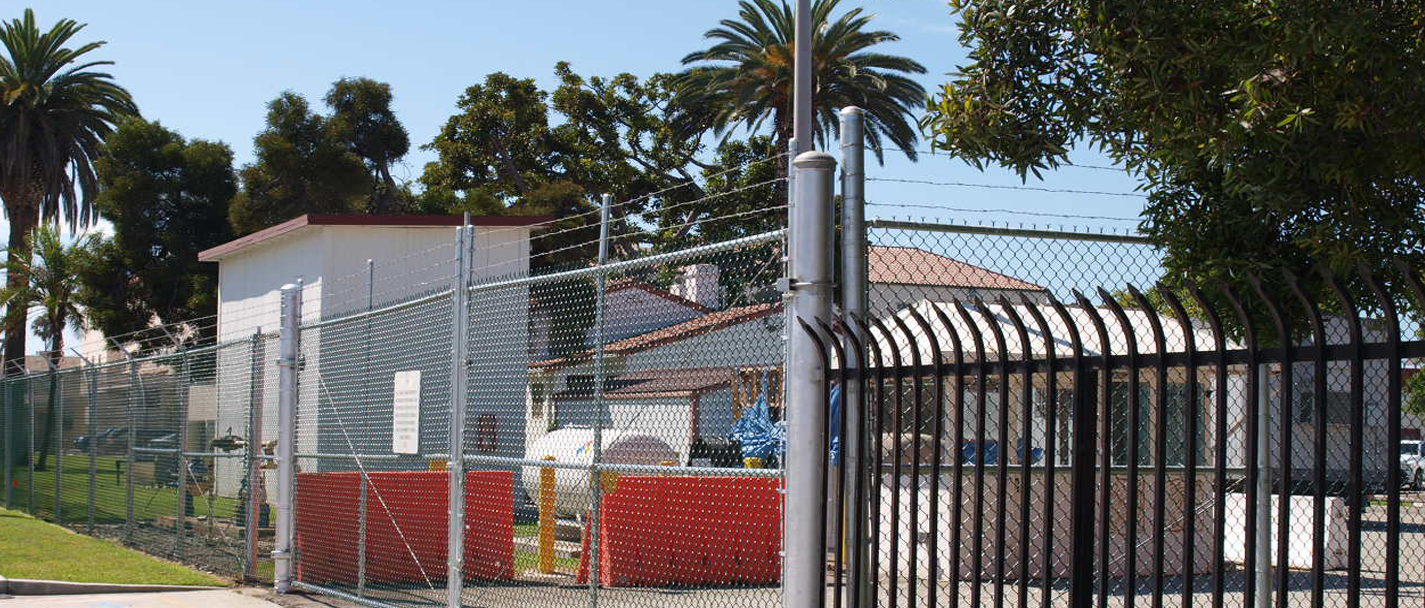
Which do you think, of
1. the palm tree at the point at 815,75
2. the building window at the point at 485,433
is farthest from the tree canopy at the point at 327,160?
the building window at the point at 485,433

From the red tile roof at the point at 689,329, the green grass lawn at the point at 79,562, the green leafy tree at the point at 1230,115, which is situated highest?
the green leafy tree at the point at 1230,115

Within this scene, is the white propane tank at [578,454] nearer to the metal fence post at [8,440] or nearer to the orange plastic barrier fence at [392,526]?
the orange plastic barrier fence at [392,526]

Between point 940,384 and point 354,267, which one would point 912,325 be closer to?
point 940,384

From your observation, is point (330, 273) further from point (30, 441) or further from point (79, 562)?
point (79, 562)

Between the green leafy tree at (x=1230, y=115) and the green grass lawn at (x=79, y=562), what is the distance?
883 cm

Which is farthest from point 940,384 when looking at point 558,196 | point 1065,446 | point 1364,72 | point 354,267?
point 558,196

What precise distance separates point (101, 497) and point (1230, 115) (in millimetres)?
17617

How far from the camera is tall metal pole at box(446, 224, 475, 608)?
883 cm

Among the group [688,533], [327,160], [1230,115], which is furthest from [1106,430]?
[327,160]

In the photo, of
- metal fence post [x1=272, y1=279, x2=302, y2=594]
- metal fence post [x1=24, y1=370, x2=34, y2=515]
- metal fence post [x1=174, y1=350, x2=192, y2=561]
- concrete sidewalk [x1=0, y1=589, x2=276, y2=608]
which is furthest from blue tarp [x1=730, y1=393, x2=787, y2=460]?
metal fence post [x1=24, y1=370, x2=34, y2=515]

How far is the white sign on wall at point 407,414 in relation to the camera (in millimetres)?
9852

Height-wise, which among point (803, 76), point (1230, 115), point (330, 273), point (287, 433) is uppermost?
point (803, 76)

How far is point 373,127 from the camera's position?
44625 millimetres

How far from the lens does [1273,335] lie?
23.7 ft
